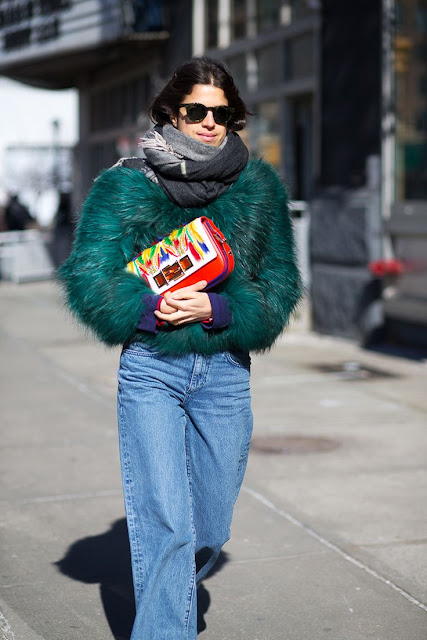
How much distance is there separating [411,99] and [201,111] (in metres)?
7.56

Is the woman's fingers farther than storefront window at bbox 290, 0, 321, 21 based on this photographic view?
No

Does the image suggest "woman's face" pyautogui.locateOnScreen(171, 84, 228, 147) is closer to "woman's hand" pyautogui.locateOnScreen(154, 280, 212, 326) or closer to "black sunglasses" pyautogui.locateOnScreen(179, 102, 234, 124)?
"black sunglasses" pyautogui.locateOnScreen(179, 102, 234, 124)

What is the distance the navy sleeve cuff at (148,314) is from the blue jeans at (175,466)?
0.25 ft

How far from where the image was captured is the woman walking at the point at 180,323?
3131 mm

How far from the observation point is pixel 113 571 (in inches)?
170

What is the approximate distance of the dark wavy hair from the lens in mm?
3297

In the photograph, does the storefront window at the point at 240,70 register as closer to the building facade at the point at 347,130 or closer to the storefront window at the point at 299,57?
the building facade at the point at 347,130

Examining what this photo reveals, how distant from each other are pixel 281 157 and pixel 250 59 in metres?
1.54

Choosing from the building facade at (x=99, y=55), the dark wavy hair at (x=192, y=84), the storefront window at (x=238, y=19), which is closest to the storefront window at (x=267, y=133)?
the storefront window at (x=238, y=19)

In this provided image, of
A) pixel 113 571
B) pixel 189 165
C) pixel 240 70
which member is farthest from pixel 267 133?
pixel 189 165

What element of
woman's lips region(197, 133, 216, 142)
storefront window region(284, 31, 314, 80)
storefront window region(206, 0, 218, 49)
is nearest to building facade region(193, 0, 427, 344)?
storefront window region(284, 31, 314, 80)

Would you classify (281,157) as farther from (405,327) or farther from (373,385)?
(373,385)

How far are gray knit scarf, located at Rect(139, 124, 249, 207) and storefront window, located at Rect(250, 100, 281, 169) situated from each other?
1073 cm

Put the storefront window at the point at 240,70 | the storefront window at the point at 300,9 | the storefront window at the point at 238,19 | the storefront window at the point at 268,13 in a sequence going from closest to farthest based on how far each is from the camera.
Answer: the storefront window at the point at 300,9 < the storefront window at the point at 268,13 < the storefront window at the point at 238,19 < the storefront window at the point at 240,70
